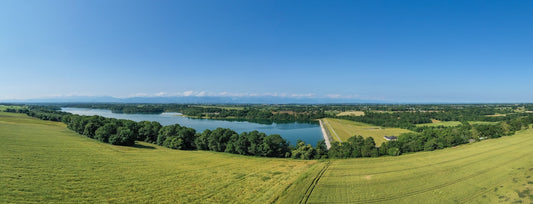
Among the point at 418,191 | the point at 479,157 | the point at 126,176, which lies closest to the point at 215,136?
the point at 126,176

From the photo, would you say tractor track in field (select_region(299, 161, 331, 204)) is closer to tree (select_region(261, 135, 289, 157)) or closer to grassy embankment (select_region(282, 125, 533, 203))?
grassy embankment (select_region(282, 125, 533, 203))

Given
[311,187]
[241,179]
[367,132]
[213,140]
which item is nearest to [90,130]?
[213,140]

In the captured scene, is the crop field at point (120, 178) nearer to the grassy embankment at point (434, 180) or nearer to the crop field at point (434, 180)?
the grassy embankment at point (434, 180)

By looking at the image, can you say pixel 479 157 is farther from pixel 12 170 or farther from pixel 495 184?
pixel 12 170

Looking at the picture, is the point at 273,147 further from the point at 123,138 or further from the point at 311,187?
the point at 123,138

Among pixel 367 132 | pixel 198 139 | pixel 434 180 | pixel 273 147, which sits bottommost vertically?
pixel 367 132

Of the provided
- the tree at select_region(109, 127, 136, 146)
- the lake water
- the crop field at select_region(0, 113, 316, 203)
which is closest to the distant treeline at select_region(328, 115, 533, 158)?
the crop field at select_region(0, 113, 316, 203)

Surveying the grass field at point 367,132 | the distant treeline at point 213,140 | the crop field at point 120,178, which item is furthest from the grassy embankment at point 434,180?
the grass field at point 367,132
